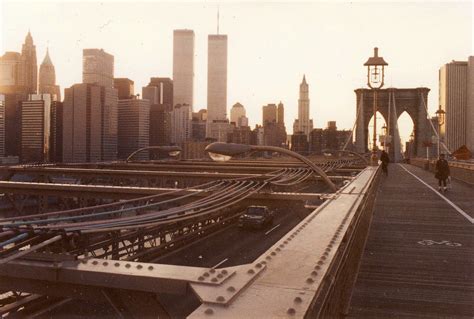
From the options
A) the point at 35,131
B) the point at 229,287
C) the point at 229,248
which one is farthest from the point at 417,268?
the point at 35,131

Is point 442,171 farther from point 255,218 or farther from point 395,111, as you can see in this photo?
point 395,111

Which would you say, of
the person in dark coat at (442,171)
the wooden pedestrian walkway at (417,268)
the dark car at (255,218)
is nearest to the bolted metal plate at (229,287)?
the wooden pedestrian walkway at (417,268)

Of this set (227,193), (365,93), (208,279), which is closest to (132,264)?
(208,279)

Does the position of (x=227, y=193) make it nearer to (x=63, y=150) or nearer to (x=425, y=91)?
(x=425, y=91)

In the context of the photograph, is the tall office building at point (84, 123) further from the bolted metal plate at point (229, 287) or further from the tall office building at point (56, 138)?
the bolted metal plate at point (229, 287)

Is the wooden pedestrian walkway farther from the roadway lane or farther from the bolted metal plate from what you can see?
the roadway lane

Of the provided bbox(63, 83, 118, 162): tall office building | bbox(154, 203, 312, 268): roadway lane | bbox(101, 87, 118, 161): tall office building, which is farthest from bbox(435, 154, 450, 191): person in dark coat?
bbox(101, 87, 118, 161): tall office building
